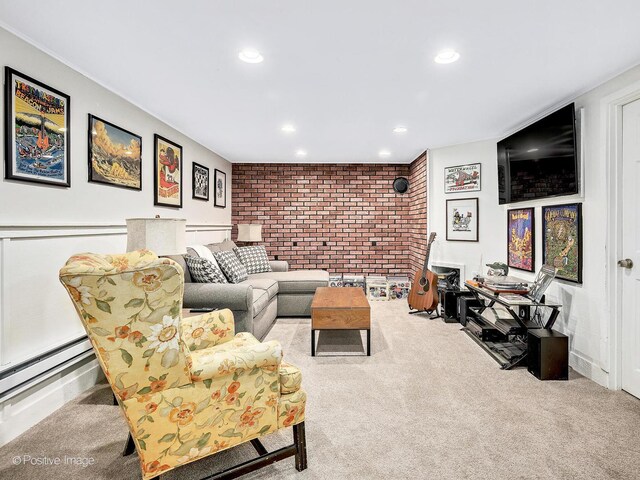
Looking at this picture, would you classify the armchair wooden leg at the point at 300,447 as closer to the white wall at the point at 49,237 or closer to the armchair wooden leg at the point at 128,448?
the armchair wooden leg at the point at 128,448

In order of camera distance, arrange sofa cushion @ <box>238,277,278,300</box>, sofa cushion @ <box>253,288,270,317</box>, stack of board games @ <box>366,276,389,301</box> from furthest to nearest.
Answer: stack of board games @ <box>366,276,389,301</box>
sofa cushion @ <box>238,277,278,300</box>
sofa cushion @ <box>253,288,270,317</box>

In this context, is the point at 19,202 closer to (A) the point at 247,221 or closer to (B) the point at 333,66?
(B) the point at 333,66

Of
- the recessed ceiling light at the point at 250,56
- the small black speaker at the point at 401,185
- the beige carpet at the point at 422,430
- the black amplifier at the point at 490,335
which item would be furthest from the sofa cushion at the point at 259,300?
the small black speaker at the point at 401,185

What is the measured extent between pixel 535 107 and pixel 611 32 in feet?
4.24

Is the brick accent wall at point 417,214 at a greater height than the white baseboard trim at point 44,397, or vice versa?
the brick accent wall at point 417,214

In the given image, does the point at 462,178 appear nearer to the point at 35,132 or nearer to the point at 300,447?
the point at 300,447

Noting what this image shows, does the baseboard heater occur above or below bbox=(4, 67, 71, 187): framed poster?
below

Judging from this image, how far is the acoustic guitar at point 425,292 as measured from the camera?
14.0 feet

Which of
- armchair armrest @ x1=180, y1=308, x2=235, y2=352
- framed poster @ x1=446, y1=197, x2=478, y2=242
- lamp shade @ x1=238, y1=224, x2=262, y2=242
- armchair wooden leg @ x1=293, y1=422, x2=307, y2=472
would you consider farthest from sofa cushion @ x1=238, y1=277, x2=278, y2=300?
framed poster @ x1=446, y1=197, x2=478, y2=242

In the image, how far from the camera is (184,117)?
344 cm

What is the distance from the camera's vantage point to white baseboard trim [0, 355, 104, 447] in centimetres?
186

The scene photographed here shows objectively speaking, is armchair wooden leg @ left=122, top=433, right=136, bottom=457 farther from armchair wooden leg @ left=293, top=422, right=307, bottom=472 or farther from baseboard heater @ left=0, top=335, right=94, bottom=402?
armchair wooden leg @ left=293, top=422, right=307, bottom=472

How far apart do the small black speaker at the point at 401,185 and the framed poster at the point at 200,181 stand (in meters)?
3.10

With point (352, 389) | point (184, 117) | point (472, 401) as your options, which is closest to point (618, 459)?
point (472, 401)
